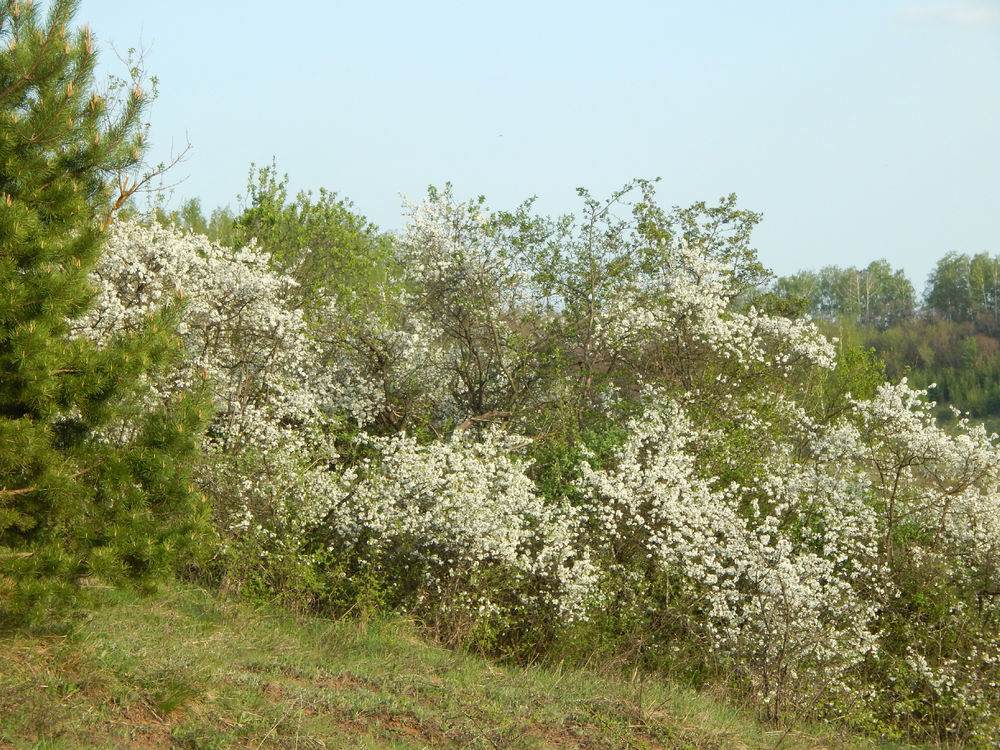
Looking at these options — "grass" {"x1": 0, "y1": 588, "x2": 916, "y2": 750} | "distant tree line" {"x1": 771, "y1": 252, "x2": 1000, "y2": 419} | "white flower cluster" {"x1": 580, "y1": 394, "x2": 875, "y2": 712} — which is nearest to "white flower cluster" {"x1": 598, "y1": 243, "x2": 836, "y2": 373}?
"white flower cluster" {"x1": 580, "y1": 394, "x2": 875, "y2": 712}

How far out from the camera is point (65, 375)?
23.9 feet

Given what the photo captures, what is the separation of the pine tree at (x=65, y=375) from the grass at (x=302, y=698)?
67cm

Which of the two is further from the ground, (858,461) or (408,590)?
(858,461)

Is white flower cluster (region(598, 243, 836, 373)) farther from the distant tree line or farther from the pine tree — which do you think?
the distant tree line

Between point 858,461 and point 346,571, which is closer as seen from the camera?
point 346,571

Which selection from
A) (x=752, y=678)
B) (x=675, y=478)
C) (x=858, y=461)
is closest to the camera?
(x=752, y=678)

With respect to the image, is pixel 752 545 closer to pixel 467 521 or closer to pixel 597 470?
pixel 597 470

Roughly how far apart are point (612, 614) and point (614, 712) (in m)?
3.44

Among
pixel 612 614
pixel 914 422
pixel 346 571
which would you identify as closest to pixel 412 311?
pixel 346 571

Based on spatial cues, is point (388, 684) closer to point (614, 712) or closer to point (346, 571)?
point (614, 712)

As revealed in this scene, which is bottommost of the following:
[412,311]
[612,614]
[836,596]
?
[612,614]

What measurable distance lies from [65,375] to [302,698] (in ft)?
9.94

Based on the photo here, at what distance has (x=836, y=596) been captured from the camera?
11133 mm

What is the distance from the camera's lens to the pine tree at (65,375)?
A: 22.9ft
